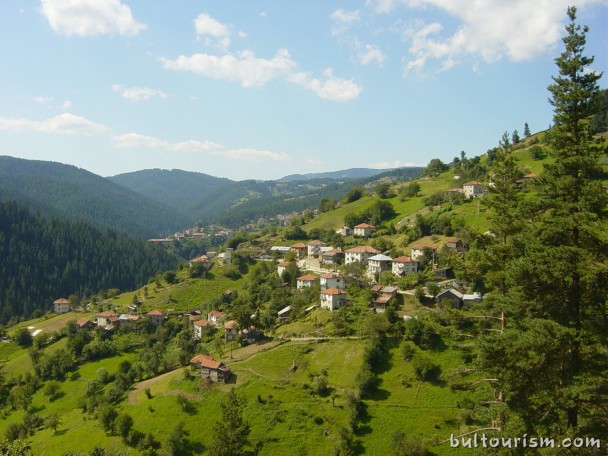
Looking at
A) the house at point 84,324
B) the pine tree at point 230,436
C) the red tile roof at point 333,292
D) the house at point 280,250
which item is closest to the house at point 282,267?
the house at point 280,250

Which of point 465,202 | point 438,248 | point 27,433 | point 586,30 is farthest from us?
point 465,202

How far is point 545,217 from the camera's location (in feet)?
61.1

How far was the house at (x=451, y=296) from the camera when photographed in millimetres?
64562

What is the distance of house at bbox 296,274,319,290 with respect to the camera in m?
89.9

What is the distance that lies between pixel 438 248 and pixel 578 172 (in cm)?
6980

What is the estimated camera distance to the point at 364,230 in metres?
118

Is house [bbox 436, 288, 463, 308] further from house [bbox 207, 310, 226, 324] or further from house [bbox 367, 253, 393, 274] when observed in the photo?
house [bbox 207, 310, 226, 324]

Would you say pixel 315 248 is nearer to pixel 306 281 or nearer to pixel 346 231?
pixel 346 231

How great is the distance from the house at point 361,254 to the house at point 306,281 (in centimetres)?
1032

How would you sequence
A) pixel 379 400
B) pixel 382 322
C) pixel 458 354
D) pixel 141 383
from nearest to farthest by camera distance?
pixel 379 400, pixel 458 354, pixel 382 322, pixel 141 383

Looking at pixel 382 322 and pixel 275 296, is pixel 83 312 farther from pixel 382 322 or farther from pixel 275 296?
pixel 382 322

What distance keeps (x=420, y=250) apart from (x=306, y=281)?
2424 cm

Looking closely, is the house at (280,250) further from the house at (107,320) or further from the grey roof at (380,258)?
the house at (107,320)

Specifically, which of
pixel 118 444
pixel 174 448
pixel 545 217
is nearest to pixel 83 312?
pixel 118 444
